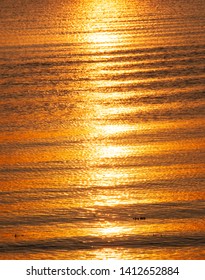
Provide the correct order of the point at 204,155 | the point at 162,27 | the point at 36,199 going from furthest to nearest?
1. the point at 162,27
2. the point at 204,155
3. the point at 36,199

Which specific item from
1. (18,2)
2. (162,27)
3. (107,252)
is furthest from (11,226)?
(18,2)

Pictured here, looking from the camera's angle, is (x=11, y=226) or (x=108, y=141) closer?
(x=11, y=226)

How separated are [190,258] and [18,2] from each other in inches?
162

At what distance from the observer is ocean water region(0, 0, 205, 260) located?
174 centimetres

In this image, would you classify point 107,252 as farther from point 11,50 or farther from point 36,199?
point 11,50

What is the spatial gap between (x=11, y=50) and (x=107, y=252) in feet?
7.32

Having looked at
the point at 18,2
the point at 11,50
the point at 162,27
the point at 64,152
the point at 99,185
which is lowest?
the point at 99,185

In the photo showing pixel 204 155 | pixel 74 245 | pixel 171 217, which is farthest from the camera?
pixel 204 155

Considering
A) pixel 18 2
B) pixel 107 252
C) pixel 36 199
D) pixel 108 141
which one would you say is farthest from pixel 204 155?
pixel 18 2

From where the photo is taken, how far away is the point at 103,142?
2.36 meters

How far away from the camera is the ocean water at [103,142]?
1741mm
